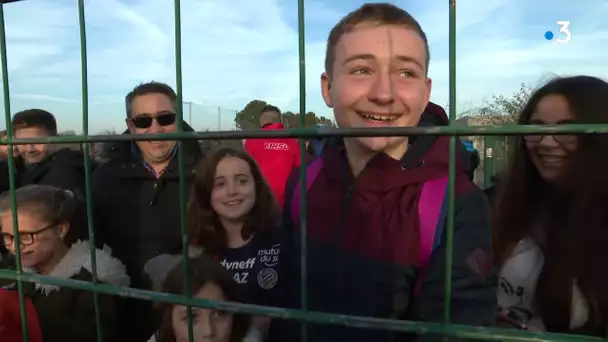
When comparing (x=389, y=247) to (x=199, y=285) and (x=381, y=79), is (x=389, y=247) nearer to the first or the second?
(x=381, y=79)

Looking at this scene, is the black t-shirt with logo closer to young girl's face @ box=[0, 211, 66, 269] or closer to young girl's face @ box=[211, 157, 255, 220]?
young girl's face @ box=[211, 157, 255, 220]

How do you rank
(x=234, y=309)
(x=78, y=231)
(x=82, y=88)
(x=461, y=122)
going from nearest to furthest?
(x=461, y=122) → (x=234, y=309) → (x=82, y=88) → (x=78, y=231)

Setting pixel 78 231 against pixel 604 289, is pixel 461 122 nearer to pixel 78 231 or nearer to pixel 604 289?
pixel 604 289

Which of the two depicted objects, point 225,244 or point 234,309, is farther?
point 225,244

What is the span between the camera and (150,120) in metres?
1.51

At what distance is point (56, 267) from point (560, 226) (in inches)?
45.8

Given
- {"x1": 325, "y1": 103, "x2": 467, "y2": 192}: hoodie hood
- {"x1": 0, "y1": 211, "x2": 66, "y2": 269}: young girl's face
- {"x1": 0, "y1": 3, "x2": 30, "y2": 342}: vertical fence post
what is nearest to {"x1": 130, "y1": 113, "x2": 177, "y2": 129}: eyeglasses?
{"x1": 0, "y1": 211, "x2": 66, "y2": 269}: young girl's face

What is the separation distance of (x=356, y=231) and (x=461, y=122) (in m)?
0.35

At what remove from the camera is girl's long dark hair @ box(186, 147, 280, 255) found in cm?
138

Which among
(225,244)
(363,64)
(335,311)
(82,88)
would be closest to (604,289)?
(335,311)

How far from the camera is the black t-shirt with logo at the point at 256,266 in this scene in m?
1.30

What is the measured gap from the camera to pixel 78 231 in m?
1.33

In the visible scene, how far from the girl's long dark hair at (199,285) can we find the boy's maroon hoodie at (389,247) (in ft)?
0.85

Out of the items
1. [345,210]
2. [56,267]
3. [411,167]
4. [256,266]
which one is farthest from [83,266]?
[411,167]
